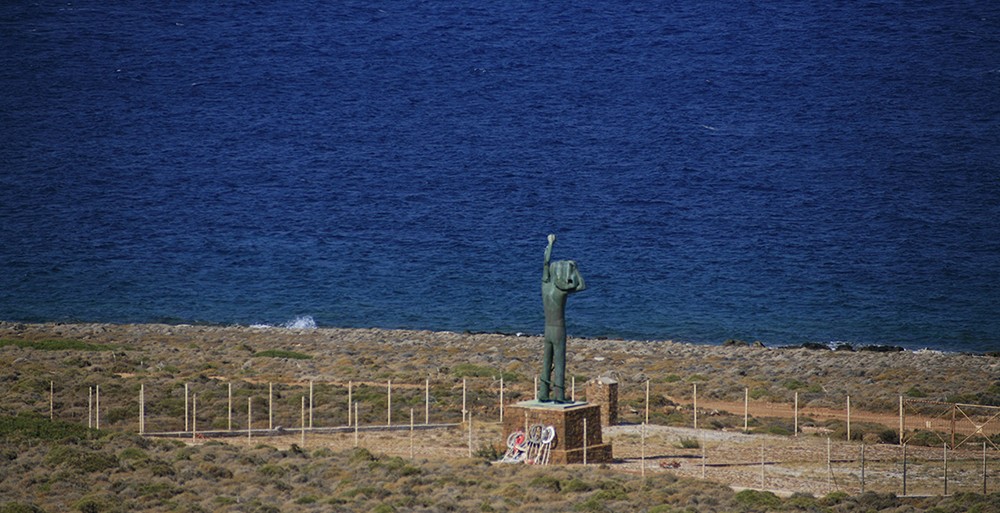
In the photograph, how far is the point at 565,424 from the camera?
28984mm

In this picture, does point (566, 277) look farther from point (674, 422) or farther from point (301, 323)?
point (301, 323)

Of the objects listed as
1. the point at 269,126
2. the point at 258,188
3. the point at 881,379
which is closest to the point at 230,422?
the point at 881,379

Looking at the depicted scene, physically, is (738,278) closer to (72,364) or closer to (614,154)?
(614,154)

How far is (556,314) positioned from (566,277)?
→ 2.33 feet

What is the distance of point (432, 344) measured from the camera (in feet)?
208

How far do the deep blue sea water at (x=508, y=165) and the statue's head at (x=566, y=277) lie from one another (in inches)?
1832

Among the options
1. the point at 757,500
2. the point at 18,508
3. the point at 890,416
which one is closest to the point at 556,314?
the point at 757,500

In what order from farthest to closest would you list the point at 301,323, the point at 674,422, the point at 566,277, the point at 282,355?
the point at 301,323, the point at 282,355, the point at 674,422, the point at 566,277

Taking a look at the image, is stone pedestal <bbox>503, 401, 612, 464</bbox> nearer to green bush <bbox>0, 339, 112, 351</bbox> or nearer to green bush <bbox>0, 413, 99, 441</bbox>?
green bush <bbox>0, 413, 99, 441</bbox>

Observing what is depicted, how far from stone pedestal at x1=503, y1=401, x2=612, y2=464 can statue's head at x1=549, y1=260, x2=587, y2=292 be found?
6.81ft

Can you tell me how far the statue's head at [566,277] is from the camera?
29.0 m

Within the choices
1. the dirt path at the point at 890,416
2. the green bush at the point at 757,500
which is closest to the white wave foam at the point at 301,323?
the dirt path at the point at 890,416

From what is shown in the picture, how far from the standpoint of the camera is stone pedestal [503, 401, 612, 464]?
95.0 ft

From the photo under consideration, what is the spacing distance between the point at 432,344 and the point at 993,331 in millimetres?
28489
